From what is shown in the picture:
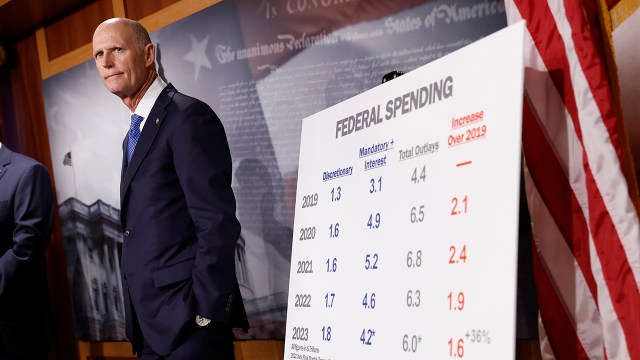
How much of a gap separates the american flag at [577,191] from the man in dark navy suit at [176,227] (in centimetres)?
95

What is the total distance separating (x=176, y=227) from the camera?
2.37 meters

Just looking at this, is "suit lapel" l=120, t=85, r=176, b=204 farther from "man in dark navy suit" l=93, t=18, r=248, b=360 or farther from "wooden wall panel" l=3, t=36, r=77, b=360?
"wooden wall panel" l=3, t=36, r=77, b=360

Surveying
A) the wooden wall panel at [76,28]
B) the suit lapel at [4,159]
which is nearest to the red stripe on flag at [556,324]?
the suit lapel at [4,159]

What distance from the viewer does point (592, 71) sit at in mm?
Result: 1628

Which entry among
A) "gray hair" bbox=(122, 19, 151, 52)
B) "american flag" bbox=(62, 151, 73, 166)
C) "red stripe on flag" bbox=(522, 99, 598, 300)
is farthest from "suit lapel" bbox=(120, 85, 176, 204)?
"american flag" bbox=(62, 151, 73, 166)

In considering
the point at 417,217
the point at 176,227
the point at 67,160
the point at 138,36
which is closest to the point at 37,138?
the point at 67,160

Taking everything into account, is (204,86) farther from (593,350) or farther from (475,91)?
(593,350)

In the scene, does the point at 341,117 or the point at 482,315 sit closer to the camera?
the point at 482,315

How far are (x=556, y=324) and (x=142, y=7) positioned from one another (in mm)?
2689

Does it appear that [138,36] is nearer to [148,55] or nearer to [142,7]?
[148,55]

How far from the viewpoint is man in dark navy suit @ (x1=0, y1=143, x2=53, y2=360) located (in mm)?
3312

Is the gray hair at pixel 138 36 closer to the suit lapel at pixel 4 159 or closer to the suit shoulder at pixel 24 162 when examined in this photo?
the suit shoulder at pixel 24 162

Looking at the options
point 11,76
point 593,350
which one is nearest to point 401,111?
point 593,350

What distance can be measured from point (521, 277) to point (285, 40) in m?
1.36
